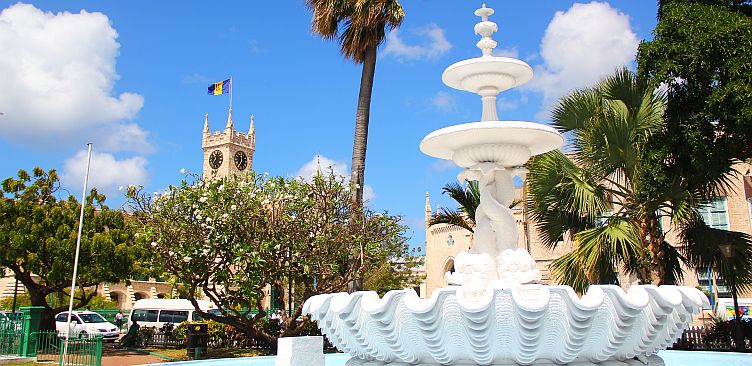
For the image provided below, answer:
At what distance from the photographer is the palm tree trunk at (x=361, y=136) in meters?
15.7

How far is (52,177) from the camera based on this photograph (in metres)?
19.2

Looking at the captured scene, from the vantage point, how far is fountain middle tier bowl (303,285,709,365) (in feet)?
16.9

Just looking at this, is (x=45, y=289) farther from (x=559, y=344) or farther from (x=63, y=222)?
(x=559, y=344)

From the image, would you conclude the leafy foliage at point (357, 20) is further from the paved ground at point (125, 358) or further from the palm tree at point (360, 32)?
the paved ground at point (125, 358)

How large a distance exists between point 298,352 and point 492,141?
367 centimetres

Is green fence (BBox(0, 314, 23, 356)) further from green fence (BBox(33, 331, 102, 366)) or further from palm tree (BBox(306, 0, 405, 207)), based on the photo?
palm tree (BBox(306, 0, 405, 207))

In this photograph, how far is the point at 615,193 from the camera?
12258 mm

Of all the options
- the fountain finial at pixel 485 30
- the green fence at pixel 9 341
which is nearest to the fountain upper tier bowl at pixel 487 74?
the fountain finial at pixel 485 30

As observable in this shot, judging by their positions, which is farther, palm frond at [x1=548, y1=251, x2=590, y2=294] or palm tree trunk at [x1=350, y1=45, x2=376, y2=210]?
palm tree trunk at [x1=350, y1=45, x2=376, y2=210]

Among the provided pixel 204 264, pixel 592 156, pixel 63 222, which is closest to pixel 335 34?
pixel 204 264

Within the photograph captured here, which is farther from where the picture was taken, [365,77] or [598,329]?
[365,77]

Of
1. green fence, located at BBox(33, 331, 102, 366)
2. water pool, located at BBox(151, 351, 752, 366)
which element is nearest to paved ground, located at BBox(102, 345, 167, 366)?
green fence, located at BBox(33, 331, 102, 366)

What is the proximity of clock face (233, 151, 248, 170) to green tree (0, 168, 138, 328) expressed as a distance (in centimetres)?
7204

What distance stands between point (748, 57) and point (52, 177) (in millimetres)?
18710
